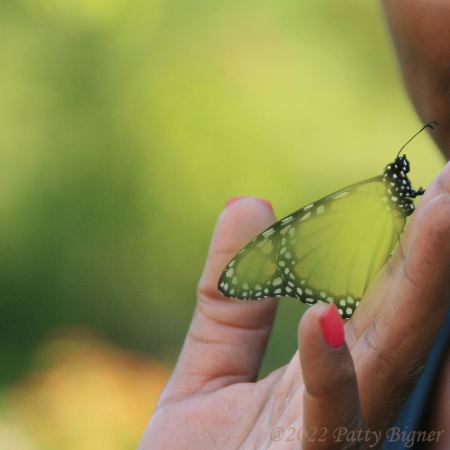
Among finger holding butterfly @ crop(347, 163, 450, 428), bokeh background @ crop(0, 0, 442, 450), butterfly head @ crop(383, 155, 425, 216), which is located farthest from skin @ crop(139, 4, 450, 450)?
bokeh background @ crop(0, 0, 442, 450)

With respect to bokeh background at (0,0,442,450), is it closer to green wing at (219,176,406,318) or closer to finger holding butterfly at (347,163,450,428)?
green wing at (219,176,406,318)

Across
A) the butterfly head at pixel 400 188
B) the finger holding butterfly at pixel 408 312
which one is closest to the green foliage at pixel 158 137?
the butterfly head at pixel 400 188

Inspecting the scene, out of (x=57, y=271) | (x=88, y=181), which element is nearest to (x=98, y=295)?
(x=57, y=271)

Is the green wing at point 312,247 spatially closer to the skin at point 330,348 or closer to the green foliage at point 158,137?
the skin at point 330,348

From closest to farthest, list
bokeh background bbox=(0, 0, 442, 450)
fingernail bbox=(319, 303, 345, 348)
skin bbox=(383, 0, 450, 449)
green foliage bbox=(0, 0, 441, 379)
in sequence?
fingernail bbox=(319, 303, 345, 348), skin bbox=(383, 0, 450, 449), bokeh background bbox=(0, 0, 442, 450), green foliage bbox=(0, 0, 441, 379)

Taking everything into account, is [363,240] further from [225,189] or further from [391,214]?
[225,189]

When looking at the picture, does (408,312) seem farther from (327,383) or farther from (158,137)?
(158,137)

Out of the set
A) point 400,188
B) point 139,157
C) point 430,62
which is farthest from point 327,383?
point 139,157
